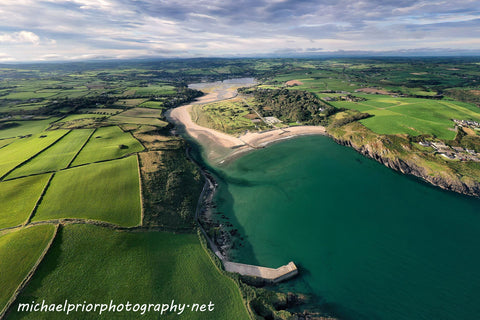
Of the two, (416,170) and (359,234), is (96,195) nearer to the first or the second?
(359,234)

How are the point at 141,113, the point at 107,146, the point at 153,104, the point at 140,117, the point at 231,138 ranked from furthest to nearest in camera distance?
the point at 153,104
the point at 141,113
the point at 140,117
the point at 231,138
the point at 107,146

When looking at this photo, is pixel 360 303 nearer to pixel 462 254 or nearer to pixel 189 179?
pixel 462 254

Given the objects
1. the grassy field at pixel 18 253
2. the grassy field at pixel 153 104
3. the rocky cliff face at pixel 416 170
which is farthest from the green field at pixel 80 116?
the rocky cliff face at pixel 416 170

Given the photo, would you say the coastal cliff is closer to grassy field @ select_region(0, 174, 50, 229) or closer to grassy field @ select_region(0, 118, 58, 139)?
grassy field @ select_region(0, 174, 50, 229)

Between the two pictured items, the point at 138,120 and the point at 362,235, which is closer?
the point at 362,235

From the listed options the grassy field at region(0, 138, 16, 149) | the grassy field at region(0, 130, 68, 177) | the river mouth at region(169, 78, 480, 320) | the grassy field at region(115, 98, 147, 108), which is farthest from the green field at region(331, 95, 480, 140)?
the grassy field at region(0, 138, 16, 149)

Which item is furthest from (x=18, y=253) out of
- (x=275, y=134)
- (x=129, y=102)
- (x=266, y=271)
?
(x=129, y=102)
